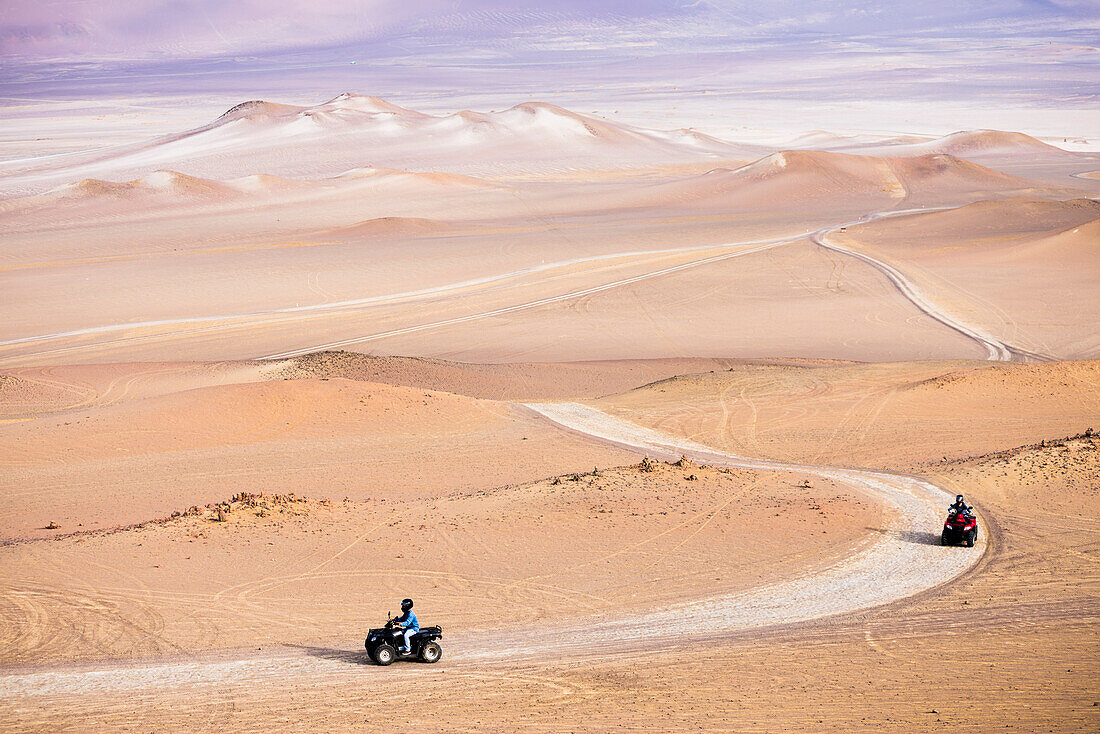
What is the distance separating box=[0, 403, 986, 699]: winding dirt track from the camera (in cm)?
1179

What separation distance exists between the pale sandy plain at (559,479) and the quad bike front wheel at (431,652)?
245 millimetres

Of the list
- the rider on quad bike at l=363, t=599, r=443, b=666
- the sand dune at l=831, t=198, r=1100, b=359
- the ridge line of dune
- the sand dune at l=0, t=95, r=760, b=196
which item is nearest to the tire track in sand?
the rider on quad bike at l=363, t=599, r=443, b=666

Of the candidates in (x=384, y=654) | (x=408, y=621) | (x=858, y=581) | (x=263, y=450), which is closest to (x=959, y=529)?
Answer: (x=858, y=581)

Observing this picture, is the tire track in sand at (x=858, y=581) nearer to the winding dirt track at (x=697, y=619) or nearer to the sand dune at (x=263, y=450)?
the winding dirt track at (x=697, y=619)

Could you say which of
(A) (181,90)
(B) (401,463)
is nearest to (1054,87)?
(A) (181,90)

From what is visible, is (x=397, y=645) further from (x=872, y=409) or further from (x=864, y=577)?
(x=872, y=409)

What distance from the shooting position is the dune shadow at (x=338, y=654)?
40.4 ft

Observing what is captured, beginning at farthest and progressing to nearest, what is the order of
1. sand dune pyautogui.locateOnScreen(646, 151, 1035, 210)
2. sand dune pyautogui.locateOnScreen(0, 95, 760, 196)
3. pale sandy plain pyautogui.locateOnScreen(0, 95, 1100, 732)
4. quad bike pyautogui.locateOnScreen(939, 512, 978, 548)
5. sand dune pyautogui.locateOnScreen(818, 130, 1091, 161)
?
sand dune pyautogui.locateOnScreen(818, 130, 1091, 161) → sand dune pyautogui.locateOnScreen(0, 95, 760, 196) → sand dune pyautogui.locateOnScreen(646, 151, 1035, 210) → quad bike pyautogui.locateOnScreen(939, 512, 978, 548) → pale sandy plain pyautogui.locateOnScreen(0, 95, 1100, 732)

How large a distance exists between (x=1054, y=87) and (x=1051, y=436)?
15530cm

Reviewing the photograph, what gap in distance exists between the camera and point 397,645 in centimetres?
1206

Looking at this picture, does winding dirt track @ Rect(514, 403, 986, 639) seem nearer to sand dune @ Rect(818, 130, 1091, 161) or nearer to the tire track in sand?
the tire track in sand

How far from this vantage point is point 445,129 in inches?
4050

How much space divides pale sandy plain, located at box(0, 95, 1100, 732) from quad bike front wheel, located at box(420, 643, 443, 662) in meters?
0.25

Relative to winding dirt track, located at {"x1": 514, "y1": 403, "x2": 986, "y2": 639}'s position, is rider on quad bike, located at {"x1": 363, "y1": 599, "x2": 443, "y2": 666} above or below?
above
